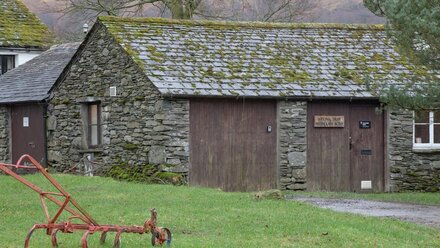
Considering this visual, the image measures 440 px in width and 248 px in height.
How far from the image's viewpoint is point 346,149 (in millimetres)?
25953

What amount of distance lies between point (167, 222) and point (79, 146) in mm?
12751

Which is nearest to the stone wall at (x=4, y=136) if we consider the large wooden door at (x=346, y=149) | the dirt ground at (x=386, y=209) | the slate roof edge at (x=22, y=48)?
the slate roof edge at (x=22, y=48)

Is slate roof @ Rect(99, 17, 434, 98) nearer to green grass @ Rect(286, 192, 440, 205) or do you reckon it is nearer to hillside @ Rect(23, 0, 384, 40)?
green grass @ Rect(286, 192, 440, 205)

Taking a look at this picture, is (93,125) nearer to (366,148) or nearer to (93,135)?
(93,135)

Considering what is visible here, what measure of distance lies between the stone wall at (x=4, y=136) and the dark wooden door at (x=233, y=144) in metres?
9.61

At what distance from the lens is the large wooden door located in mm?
25609

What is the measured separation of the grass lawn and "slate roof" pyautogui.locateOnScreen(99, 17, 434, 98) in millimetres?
5274

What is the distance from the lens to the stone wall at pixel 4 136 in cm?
3156

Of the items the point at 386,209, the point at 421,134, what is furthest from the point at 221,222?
the point at 421,134

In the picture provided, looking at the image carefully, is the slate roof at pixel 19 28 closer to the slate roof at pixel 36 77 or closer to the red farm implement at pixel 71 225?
the slate roof at pixel 36 77

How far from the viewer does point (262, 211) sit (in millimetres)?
16641

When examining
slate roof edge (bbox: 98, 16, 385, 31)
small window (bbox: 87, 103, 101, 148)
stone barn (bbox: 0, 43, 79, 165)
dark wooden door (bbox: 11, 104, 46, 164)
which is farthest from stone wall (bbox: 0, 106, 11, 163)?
slate roof edge (bbox: 98, 16, 385, 31)

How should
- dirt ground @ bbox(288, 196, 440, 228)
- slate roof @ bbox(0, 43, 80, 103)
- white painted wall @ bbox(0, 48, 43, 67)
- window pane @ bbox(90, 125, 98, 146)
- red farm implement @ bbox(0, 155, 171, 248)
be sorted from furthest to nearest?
white painted wall @ bbox(0, 48, 43, 67) → slate roof @ bbox(0, 43, 80, 103) → window pane @ bbox(90, 125, 98, 146) → dirt ground @ bbox(288, 196, 440, 228) → red farm implement @ bbox(0, 155, 171, 248)

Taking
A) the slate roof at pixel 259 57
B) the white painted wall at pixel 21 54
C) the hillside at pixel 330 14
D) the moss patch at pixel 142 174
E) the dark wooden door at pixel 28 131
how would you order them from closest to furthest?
the moss patch at pixel 142 174 → the slate roof at pixel 259 57 → the dark wooden door at pixel 28 131 → the white painted wall at pixel 21 54 → the hillside at pixel 330 14
